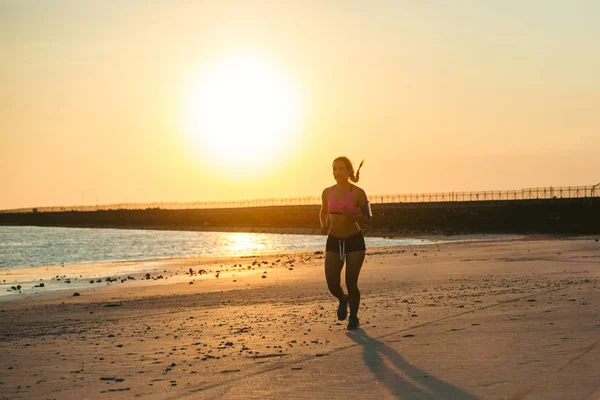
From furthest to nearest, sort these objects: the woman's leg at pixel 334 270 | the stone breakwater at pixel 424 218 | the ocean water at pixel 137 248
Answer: the stone breakwater at pixel 424 218
the ocean water at pixel 137 248
the woman's leg at pixel 334 270

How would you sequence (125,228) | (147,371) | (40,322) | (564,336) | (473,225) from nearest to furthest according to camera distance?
1. (147,371)
2. (564,336)
3. (40,322)
4. (473,225)
5. (125,228)

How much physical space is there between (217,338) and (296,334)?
3.36ft

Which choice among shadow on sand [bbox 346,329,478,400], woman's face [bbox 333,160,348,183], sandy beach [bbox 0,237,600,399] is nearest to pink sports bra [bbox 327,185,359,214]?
woman's face [bbox 333,160,348,183]

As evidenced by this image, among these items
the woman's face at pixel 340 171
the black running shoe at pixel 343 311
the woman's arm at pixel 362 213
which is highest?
the woman's face at pixel 340 171

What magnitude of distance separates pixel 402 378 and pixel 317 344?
7.34ft

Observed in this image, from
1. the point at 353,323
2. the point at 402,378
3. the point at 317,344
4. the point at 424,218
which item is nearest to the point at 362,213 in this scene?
the point at 353,323

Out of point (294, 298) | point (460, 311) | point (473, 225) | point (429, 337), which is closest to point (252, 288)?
point (294, 298)

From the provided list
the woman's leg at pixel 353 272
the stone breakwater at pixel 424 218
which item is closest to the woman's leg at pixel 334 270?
the woman's leg at pixel 353 272

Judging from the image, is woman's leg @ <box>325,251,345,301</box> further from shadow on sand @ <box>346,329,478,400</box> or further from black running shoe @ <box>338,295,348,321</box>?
shadow on sand @ <box>346,329,478,400</box>

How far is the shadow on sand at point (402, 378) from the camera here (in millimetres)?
6719

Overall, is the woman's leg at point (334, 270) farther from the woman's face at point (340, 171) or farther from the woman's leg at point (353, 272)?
the woman's face at point (340, 171)

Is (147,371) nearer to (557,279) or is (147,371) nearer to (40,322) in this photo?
(40,322)

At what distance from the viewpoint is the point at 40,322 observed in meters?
13.6

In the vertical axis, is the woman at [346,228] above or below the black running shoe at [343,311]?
above
